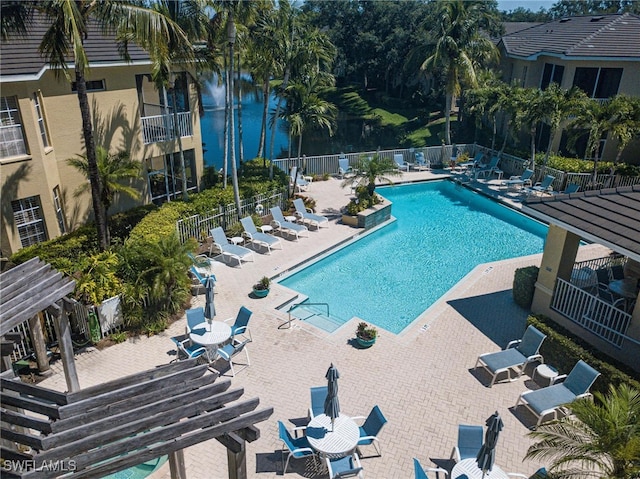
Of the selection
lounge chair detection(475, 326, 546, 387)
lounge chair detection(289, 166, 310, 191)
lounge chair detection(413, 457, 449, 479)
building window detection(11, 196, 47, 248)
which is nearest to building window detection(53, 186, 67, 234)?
building window detection(11, 196, 47, 248)

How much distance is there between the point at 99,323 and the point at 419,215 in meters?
16.7

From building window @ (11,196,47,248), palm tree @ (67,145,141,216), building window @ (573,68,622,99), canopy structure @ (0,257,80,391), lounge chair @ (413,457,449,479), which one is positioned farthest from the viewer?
building window @ (573,68,622,99)

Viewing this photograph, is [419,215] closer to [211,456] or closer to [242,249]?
[242,249]

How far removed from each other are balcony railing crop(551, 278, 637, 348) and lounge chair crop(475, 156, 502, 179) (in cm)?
1653

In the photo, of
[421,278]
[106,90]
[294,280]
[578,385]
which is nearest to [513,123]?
[421,278]

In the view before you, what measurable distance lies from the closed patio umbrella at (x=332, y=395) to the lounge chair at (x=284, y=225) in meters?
11.4

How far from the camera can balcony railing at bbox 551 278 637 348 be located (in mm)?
11992

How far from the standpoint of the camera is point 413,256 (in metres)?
19.8

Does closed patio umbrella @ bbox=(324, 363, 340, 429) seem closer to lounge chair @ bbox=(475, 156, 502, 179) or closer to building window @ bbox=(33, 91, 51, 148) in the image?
building window @ bbox=(33, 91, 51, 148)

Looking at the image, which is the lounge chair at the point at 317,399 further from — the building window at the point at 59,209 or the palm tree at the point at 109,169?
the building window at the point at 59,209

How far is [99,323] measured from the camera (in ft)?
41.4

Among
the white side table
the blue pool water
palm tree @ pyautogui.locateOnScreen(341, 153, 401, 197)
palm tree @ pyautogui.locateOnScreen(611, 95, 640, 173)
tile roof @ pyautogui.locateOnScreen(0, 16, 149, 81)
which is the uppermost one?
tile roof @ pyautogui.locateOnScreen(0, 16, 149, 81)

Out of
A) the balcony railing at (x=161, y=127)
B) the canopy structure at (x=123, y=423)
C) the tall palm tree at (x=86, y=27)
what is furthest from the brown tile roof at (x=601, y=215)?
the balcony railing at (x=161, y=127)

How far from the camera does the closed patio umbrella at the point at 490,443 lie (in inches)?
309
